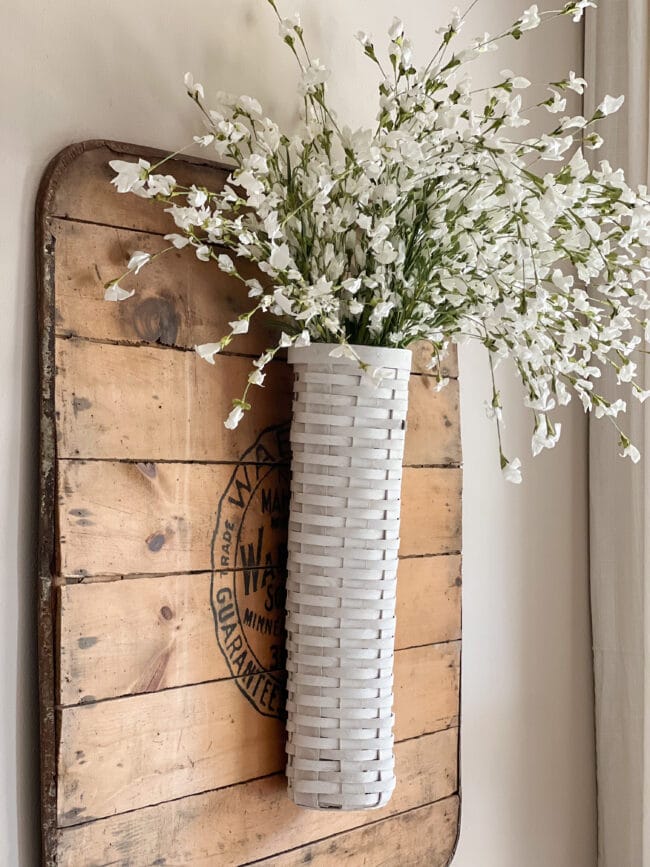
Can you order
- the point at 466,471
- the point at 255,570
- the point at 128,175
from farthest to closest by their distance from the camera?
the point at 466,471, the point at 255,570, the point at 128,175

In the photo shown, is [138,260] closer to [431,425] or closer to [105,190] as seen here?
[105,190]

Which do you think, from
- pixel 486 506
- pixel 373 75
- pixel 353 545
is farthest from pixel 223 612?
pixel 373 75

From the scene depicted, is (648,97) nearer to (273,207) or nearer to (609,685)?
(273,207)

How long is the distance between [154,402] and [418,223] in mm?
362

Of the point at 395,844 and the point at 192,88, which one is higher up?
the point at 192,88

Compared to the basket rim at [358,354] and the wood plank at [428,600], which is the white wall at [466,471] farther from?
the basket rim at [358,354]

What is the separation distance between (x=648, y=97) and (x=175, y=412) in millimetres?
1026

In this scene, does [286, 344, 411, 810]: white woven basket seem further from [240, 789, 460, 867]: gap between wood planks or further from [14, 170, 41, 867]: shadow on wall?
[14, 170, 41, 867]: shadow on wall

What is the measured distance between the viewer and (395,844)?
1.23 meters

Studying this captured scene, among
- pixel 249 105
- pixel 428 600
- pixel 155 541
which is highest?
pixel 249 105

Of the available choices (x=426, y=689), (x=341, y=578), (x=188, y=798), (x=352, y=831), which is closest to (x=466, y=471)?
(x=426, y=689)

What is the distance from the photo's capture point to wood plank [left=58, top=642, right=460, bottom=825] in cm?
93

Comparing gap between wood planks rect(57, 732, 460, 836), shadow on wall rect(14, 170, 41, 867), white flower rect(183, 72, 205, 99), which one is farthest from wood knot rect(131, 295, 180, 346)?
gap between wood planks rect(57, 732, 460, 836)

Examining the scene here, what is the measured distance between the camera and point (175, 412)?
3.41 ft
